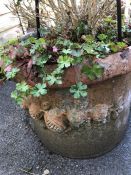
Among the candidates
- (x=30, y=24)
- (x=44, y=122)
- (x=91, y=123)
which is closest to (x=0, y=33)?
(x=30, y=24)

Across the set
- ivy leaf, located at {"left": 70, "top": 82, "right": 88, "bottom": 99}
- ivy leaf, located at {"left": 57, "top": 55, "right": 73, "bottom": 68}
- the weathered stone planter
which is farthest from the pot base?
ivy leaf, located at {"left": 57, "top": 55, "right": 73, "bottom": 68}

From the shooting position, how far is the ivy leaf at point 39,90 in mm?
1307

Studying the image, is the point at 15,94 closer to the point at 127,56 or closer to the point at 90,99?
the point at 90,99

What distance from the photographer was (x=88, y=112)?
151cm

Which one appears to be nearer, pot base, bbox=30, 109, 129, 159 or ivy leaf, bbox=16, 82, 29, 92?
ivy leaf, bbox=16, 82, 29, 92

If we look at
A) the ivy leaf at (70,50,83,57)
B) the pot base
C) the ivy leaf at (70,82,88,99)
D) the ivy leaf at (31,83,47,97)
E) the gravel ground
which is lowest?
the gravel ground

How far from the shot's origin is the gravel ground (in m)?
1.64

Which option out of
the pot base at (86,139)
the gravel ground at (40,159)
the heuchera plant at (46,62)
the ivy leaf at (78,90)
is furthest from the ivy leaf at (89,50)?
the gravel ground at (40,159)

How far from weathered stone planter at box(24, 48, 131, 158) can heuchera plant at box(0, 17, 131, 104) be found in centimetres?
4

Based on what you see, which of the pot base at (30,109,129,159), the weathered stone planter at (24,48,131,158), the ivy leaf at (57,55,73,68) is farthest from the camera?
the pot base at (30,109,129,159)

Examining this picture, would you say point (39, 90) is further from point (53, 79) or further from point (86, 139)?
point (86, 139)

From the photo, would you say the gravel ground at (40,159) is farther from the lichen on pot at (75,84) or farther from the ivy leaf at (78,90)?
the ivy leaf at (78,90)

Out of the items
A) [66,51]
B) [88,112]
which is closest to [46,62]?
[66,51]

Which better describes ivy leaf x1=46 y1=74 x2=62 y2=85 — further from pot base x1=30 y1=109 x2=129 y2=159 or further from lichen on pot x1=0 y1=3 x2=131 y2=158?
pot base x1=30 y1=109 x2=129 y2=159
